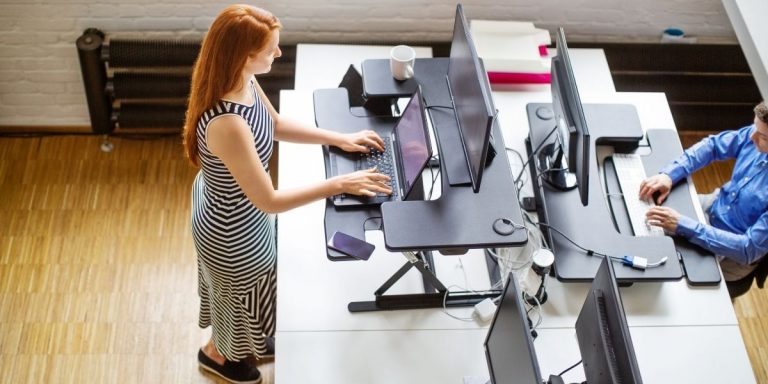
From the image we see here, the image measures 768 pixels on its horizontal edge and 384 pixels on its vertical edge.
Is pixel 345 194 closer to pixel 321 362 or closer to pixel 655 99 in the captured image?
pixel 321 362

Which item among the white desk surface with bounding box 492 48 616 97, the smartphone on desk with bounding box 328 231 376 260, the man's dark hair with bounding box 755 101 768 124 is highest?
the white desk surface with bounding box 492 48 616 97

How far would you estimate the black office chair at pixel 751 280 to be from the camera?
9.01 ft

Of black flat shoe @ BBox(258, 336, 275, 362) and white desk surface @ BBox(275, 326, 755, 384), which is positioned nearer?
white desk surface @ BBox(275, 326, 755, 384)

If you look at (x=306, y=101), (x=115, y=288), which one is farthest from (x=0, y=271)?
(x=306, y=101)

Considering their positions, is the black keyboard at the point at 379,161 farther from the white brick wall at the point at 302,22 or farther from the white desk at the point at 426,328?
the white brick wall at the point at 302,22

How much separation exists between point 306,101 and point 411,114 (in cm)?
64

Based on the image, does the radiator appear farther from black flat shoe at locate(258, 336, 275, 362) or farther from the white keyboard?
the white keyboard

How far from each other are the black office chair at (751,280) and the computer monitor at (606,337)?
37.7 inches

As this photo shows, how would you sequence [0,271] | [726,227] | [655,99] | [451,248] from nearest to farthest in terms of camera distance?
[451,248] → [726,227] → [655,99] → [0,271]

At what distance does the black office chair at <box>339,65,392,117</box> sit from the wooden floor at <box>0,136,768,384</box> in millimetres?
1087

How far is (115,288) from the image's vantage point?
331cm

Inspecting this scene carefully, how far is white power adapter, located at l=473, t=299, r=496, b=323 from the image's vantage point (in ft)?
7.95

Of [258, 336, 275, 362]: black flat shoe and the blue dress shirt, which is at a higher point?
the blue dress shirt

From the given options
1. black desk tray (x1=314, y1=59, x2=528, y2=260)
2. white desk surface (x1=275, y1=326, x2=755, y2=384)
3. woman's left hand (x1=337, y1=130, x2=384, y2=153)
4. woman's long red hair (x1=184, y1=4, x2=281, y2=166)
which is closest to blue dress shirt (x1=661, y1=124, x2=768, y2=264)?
white desk surface (x1=275, y1=326, x2=755, y2=384)
